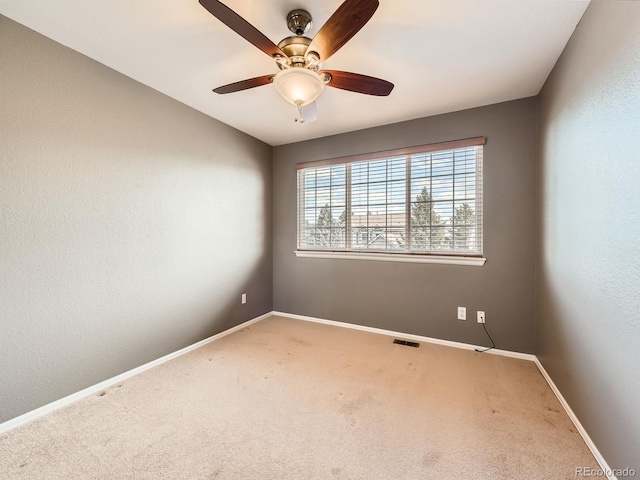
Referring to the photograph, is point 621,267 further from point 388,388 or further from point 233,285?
point 233,285

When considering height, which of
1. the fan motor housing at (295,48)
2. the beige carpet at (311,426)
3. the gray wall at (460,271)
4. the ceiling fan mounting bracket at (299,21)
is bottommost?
the beige carpet at (311,426)

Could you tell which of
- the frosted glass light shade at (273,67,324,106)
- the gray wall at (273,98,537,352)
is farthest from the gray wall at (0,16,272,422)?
the frosted glass light shade at (273,67,324,106)

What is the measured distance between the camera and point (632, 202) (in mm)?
1117

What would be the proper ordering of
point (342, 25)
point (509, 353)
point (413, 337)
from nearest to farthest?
point (342, 25)
point (509, 353)
point (413, 337)

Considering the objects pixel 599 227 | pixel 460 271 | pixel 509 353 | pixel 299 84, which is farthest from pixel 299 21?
pixel 509 353

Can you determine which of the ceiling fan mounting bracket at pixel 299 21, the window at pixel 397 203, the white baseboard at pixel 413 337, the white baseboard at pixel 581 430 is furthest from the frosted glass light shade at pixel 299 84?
the white baseboard at pixel 413 337

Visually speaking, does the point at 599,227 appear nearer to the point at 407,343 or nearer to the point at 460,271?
the point at 460,271

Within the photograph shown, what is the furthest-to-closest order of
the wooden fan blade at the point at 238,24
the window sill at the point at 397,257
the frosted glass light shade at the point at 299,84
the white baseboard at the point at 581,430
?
the window sill at the point at 397,257, the frosted glass light shade at the point at 299,84, the white baseboard at the point at 581,430, the wooden fan blade at the point at 238,24

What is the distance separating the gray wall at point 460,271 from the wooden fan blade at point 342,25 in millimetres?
1857

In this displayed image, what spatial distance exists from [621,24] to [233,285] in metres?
3.48

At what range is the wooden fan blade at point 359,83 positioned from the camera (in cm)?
162

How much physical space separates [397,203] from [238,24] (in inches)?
90.4

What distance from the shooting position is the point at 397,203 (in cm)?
306

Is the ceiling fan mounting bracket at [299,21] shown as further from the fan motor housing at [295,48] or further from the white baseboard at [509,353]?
the white baseboard at [509,353]
